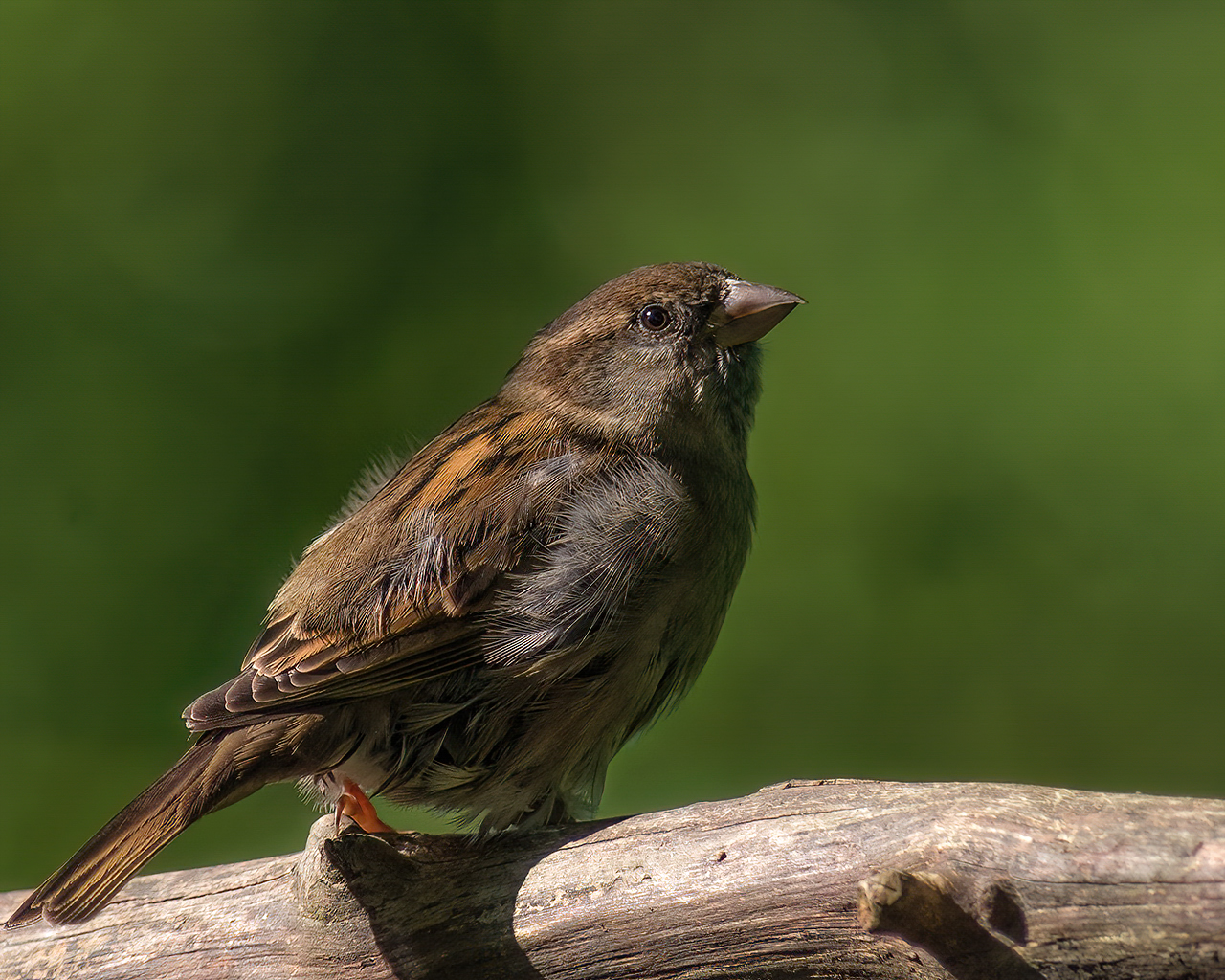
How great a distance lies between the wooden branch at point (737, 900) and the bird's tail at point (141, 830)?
229 millimetres

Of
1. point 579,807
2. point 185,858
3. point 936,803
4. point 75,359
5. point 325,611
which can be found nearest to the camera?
point 936,803

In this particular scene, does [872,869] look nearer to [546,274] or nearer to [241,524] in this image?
[241,524]

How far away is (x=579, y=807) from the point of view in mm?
3062

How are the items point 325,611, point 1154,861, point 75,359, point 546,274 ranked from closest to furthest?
point 1154,861 → point 325,611 → point 75,359 → point 546,274

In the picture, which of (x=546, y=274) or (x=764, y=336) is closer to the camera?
(x=764, y=336)

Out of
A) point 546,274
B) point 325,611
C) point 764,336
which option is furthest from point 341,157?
point 325,611

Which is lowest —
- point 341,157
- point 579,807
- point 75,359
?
point 579,807

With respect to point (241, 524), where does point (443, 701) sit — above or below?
below

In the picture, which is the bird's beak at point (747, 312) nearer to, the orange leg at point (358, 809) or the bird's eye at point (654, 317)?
the bird's eye at point (654, 317)

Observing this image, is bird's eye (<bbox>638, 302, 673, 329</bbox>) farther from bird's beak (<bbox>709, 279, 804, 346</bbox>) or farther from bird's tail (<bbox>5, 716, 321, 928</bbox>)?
bird's tail (<bbox>5, 716, 321, 928</bbox>)

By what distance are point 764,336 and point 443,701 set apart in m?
1.48

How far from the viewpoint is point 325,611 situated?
2750 mm

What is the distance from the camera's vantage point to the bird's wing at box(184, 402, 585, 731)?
261 cm

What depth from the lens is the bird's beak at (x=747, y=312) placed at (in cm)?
335
